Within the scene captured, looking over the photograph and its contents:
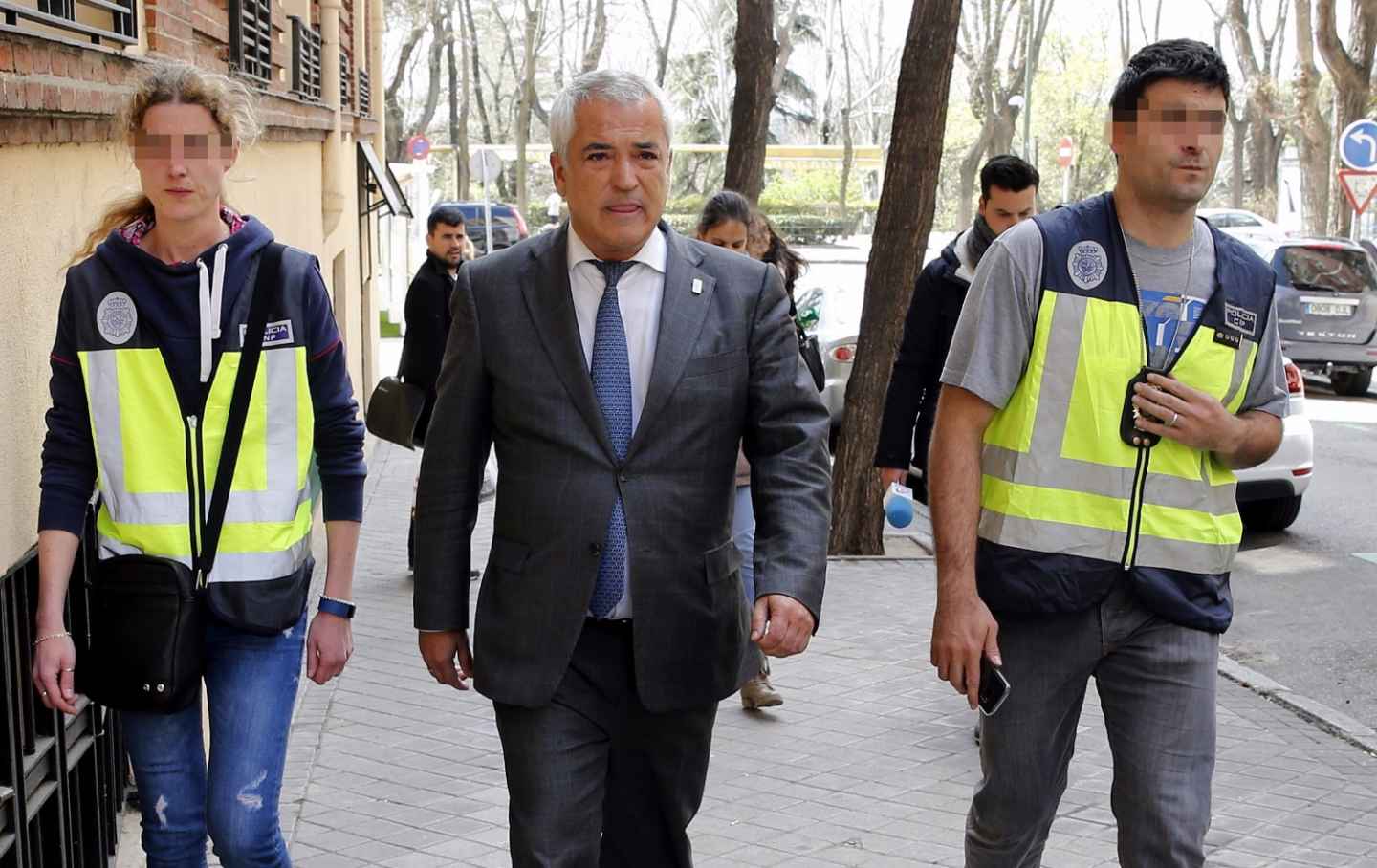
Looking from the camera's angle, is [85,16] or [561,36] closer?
[85,16]

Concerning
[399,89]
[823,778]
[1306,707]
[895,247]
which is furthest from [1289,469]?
[399,89]

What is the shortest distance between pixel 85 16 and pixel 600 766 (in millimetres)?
3086

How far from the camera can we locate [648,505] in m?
3.42

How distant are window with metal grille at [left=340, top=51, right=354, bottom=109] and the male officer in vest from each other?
1289 centimetres

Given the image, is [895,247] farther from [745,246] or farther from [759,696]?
[759,696]

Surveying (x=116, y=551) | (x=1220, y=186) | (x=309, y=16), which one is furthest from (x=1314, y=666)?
(x=1220, y=186)

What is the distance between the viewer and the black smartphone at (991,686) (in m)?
3.55

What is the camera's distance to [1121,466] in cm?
359

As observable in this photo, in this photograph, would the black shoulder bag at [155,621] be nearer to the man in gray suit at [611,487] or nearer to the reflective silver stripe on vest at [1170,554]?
the man in gray suit at [611,487]

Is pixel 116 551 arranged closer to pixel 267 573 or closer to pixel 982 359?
pixel 267 573

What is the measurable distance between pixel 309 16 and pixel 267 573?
10.6m

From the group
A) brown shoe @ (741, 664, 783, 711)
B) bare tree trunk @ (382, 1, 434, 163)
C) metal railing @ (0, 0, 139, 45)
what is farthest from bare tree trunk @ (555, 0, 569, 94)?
metal railing @ (0, 0, 139, 45)

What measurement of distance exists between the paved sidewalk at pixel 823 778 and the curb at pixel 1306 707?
0.06m

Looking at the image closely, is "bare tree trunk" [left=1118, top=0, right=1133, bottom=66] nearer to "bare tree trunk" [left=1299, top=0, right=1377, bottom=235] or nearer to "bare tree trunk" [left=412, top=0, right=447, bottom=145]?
"bare tree trunk" [left=412, top=0, right=447, bottom=145]
